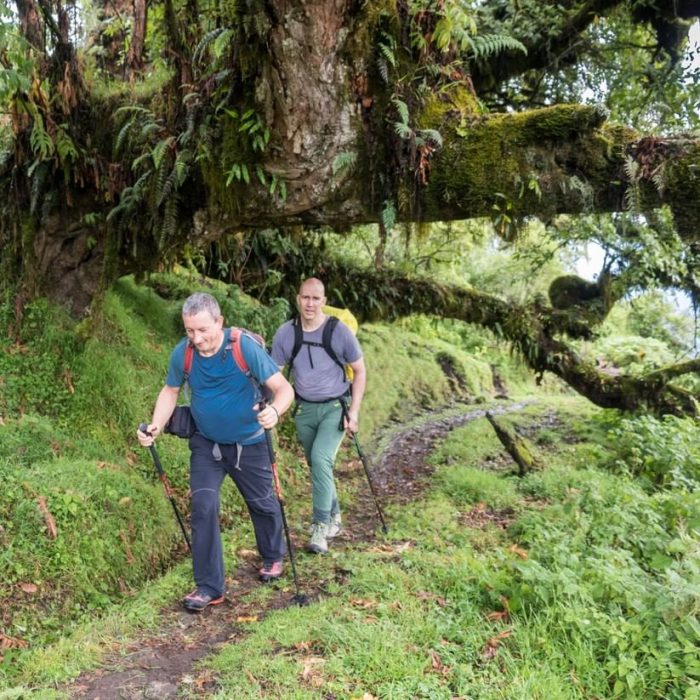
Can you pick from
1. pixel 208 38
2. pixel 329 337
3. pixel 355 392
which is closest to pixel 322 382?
pixel 355 392

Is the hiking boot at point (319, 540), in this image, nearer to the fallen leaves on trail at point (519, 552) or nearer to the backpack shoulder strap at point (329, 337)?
the backpack shoulder strap at point (329, 337)

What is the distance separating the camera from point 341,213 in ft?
21.9

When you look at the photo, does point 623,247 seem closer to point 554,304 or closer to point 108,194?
point 554,304

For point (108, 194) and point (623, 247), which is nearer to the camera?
point (108, 194)

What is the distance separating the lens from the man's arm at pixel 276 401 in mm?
4812

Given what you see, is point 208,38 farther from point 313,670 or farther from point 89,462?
point 313,670

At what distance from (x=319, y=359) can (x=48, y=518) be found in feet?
9.65

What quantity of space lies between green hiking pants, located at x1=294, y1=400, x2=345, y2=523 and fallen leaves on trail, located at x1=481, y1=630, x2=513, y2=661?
2.65 meters

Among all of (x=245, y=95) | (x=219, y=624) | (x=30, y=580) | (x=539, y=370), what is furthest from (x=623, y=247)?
(x=30, y=580)

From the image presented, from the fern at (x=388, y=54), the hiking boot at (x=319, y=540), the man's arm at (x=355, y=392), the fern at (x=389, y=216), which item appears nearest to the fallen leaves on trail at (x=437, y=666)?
the hiking boot at (x=319, y=540)

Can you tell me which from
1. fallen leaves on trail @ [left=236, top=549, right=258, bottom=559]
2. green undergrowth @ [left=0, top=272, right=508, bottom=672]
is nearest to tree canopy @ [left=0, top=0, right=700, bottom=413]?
green undergrowth @ [left=0, top=272, right=508, bottom=672]

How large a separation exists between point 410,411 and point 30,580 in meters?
10.8

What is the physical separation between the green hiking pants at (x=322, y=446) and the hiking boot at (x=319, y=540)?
0.20 ft

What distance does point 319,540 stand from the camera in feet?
20.5
